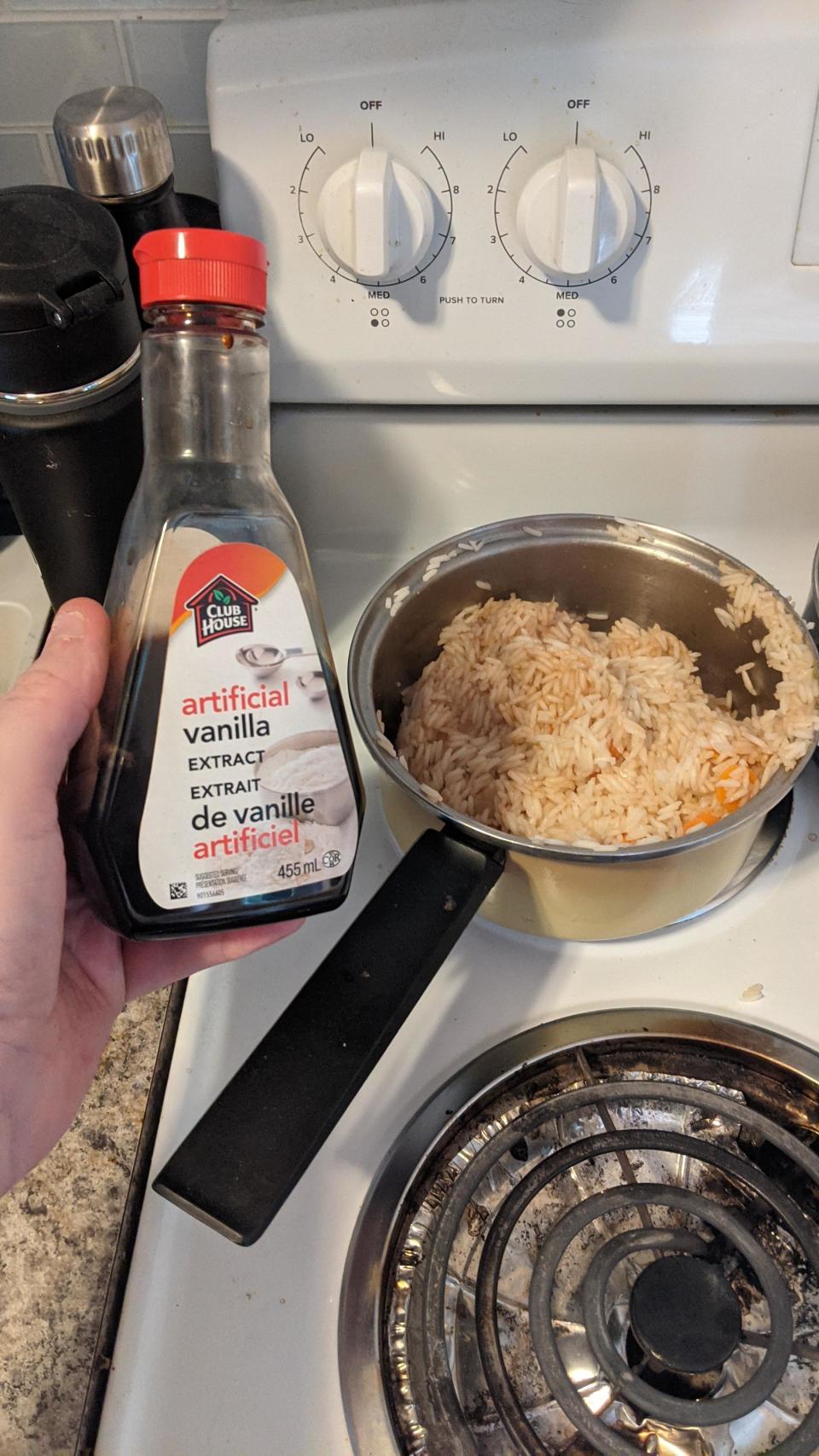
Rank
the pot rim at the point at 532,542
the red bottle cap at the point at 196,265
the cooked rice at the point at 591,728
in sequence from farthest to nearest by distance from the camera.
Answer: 1. the cooked rice at the point at 591,728
2. the pot rim at the point at 532,542
3. the red bottle cap at the point at 196,265

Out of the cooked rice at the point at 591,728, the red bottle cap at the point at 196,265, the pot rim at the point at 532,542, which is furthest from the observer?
the cooked rice at the point at 591,728

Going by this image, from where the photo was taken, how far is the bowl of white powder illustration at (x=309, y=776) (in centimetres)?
45

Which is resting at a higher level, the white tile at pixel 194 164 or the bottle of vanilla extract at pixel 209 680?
the white tile at pixel 194 164

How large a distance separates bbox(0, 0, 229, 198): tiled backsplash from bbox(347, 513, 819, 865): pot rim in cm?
40

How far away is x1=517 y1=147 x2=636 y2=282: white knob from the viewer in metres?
0.58

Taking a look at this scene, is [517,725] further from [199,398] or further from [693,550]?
[199,398]

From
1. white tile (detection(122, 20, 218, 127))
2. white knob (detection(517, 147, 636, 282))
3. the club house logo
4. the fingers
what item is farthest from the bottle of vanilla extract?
white tile (detection(122, 20, 218, 127))

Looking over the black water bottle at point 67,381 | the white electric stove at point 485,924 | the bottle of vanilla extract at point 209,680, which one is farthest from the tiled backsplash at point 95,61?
the bottle of vanilla extract at point 209,680

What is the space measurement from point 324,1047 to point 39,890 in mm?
168

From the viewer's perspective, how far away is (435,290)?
0.66 metres

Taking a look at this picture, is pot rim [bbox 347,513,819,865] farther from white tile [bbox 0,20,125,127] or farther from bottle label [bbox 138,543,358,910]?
white tile [bbox 0,20,125,127]

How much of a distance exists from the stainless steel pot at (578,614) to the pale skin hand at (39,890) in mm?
196

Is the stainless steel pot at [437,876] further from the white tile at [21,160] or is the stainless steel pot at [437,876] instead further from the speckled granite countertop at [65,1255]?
the white tile at [21,160]

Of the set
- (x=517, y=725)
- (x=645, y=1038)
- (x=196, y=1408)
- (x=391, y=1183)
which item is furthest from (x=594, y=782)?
(x=196, y=1408)
